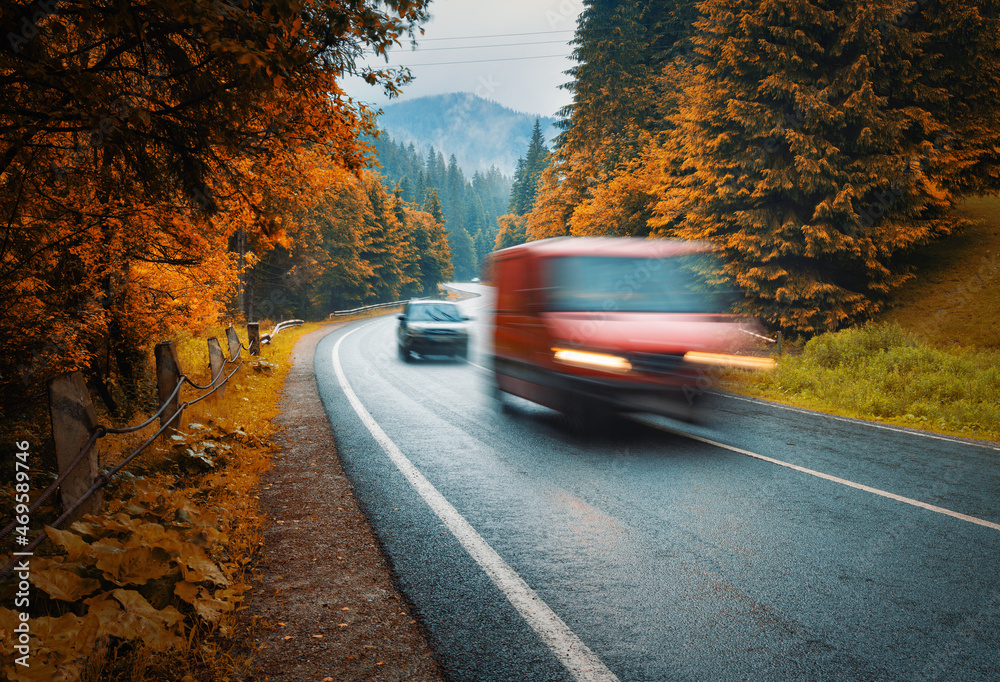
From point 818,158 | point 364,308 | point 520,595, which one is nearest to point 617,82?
point 818,158

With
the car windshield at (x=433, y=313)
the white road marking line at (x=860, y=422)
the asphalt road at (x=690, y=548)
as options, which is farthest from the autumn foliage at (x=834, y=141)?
the asphalt road at (x=690, y=548)

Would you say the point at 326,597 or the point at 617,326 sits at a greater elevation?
the point at 617,326

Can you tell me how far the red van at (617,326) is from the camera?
6.29 metres

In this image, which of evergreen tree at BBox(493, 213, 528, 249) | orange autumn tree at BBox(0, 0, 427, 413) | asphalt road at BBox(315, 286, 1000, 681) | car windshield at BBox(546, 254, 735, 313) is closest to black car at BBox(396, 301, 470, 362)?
asphalt road at BBox(315, 286, 1000, 681)

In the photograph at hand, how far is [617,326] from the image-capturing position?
6473 millimetres

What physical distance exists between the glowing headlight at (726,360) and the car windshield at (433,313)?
9.88m

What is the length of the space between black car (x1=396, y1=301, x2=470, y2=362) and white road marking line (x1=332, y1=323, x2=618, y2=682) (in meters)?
9.08

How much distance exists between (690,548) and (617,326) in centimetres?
309

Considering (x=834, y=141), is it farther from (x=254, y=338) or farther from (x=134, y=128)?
(x=254, y=338)

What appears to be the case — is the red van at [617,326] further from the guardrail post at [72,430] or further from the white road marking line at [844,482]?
the guardrail post at [72,430]

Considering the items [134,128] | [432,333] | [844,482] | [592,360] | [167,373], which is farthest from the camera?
[432,333]

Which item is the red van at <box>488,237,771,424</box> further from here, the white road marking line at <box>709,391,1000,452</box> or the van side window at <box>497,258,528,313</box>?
the white road marking line at <box>709,391,1000,452</box>

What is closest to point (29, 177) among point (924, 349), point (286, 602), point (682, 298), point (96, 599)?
point (96, 599)

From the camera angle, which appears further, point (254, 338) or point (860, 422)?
point (254, 338)
